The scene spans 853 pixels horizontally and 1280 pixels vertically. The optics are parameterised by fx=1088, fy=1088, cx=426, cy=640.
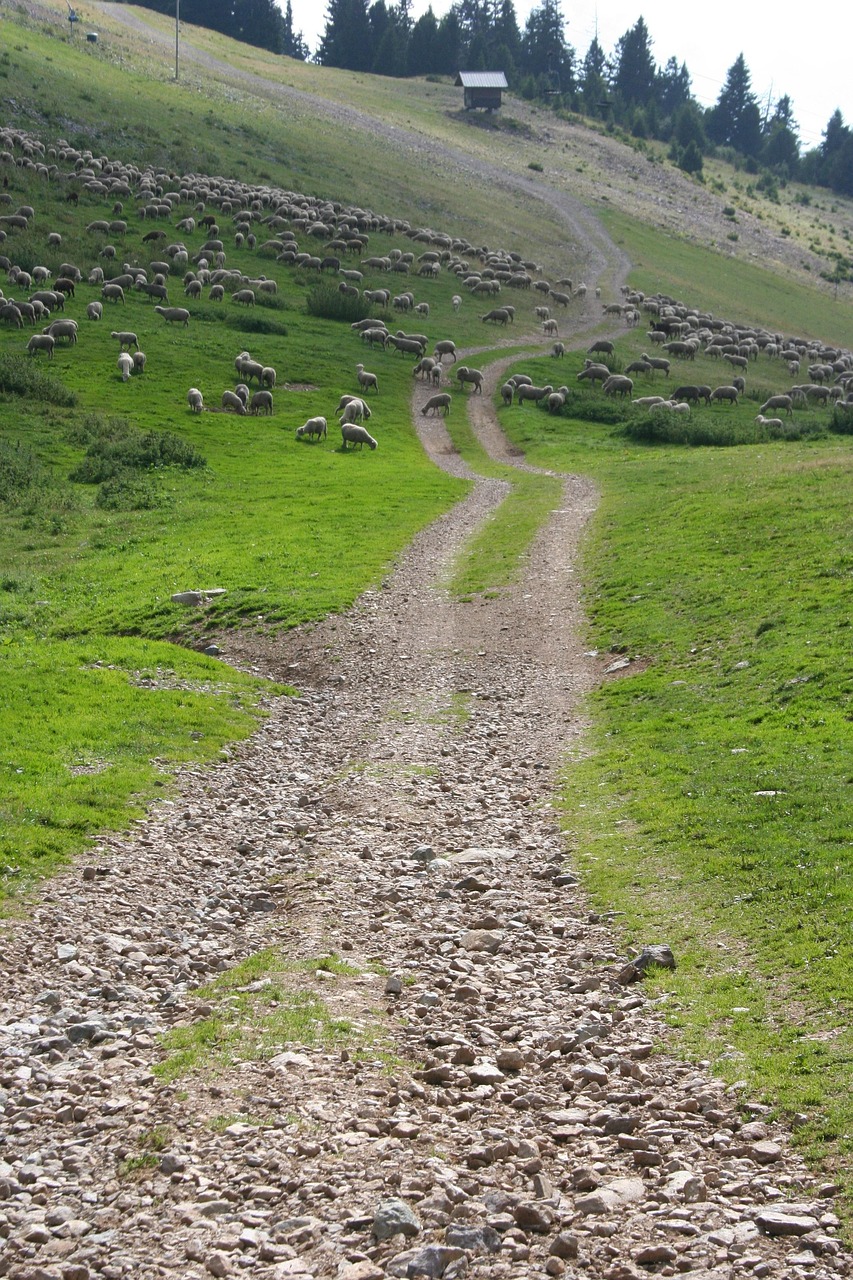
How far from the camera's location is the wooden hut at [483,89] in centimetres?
15975

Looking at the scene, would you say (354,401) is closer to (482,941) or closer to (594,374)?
(594,374)

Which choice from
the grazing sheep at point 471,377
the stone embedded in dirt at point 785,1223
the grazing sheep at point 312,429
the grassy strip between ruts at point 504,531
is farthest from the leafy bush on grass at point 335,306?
the stone embedded in dirt at point 785,1223

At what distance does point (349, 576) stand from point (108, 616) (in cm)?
604

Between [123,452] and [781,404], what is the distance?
121 ft

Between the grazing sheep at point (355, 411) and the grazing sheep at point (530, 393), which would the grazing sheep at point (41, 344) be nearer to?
the grazing sheep at point (355, 411)

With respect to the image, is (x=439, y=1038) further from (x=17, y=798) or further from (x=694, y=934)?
(x=17, y=798)

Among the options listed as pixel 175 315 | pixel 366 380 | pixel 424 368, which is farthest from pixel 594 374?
pixel 175 315

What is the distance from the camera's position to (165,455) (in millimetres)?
38562

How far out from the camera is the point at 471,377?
56.9 m

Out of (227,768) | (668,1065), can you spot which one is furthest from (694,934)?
(227,768)

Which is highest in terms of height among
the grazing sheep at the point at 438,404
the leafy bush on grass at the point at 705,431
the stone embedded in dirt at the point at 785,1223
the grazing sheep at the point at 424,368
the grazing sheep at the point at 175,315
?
the grazing sheep at the point at 175,315

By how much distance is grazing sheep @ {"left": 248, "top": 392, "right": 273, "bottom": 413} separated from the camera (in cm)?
4700

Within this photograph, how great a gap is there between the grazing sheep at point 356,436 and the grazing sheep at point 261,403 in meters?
4.45

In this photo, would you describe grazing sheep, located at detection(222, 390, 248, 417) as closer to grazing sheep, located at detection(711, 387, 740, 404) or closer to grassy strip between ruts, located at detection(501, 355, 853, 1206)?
grassy strip between ruts, located at detection(501, 355, 853, 1206)
